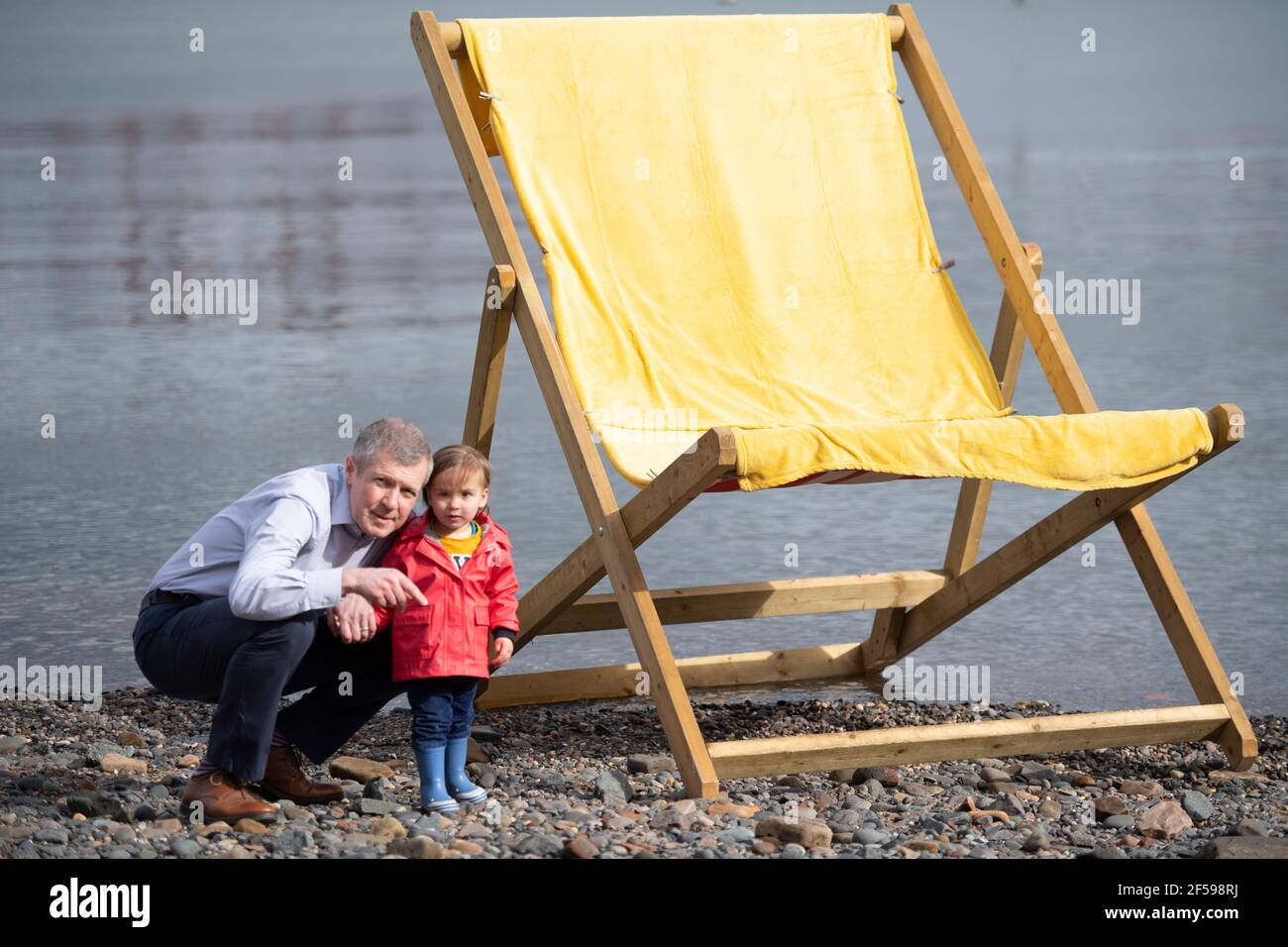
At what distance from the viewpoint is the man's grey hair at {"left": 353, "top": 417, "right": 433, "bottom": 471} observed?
2520 millimetres

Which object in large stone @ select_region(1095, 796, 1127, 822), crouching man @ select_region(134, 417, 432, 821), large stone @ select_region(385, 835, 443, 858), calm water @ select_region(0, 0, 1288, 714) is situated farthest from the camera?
calm water @ select_region(0, 0, 1288, 714)

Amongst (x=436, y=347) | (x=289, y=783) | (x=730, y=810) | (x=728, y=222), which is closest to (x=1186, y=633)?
(x=730, y=810)

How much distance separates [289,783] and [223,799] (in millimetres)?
184

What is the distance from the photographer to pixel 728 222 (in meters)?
3.47

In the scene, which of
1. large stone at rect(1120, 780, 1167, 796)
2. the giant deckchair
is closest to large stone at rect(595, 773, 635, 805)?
the giant deckchair

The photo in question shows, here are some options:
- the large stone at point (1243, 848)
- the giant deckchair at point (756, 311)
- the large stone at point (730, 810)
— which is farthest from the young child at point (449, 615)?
the large stone at point (1243, 848)

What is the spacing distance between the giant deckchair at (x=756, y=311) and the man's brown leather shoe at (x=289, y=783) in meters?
0.55

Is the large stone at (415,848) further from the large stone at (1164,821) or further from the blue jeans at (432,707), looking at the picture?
the large stone at (1164,821)

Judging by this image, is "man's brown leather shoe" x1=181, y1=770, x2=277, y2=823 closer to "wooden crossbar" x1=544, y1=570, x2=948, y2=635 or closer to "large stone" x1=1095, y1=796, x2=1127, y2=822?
"wooden crossbar" x1=544, y1=570, x2=948, y2=635

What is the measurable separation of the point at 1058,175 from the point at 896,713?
10.1 meters

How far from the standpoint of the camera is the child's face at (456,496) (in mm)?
2617

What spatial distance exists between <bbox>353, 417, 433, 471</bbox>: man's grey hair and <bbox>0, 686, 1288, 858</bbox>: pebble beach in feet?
1.73

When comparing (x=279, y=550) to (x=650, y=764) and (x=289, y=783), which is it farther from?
(x=650, y=764)

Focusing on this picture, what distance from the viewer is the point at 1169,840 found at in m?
2.59
